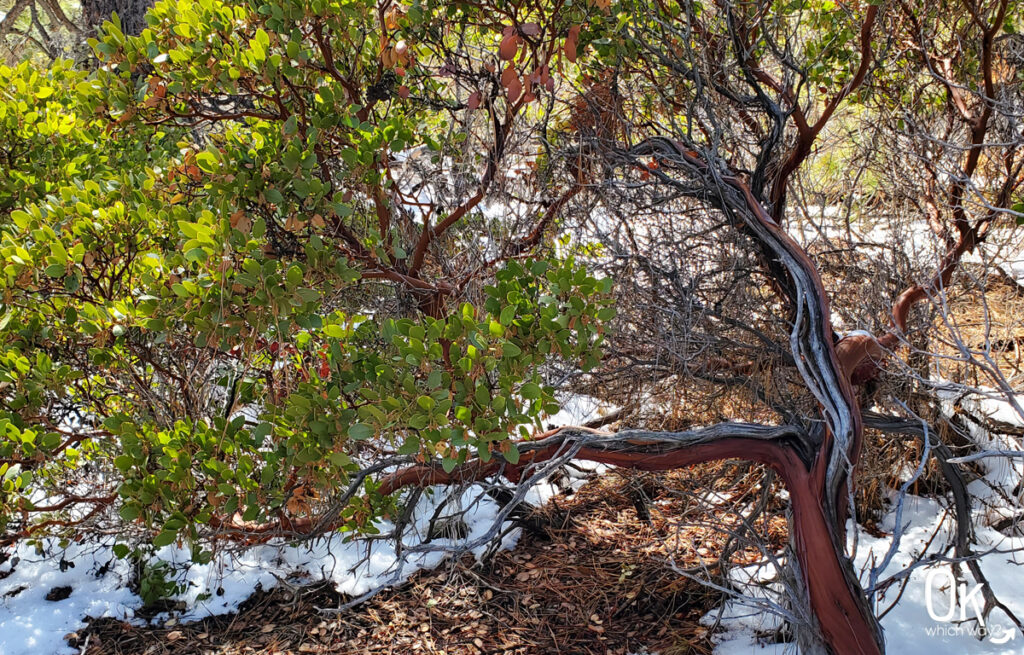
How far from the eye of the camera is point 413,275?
355 cm

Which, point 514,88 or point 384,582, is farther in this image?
point 384,582

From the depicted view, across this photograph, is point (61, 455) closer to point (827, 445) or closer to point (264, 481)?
point (264, 481)

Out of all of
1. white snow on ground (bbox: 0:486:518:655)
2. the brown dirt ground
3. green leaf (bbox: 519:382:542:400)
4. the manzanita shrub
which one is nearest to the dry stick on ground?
the manzanita shrub

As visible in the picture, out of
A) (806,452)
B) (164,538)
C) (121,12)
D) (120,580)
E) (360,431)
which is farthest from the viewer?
(121,12)

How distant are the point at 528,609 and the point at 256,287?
3.18 m

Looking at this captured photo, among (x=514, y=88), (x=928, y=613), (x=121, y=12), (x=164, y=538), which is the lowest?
(x=164, y=538)

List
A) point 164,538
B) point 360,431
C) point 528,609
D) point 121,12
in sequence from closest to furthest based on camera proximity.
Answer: point 360,431
point 164,538
point 528,609
point 121,12

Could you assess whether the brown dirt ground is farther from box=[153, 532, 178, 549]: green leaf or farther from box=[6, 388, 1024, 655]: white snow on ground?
box=[153, 532, 178, 549]: green leaf

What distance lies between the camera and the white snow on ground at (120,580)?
438cm

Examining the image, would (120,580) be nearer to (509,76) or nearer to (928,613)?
(509,76)

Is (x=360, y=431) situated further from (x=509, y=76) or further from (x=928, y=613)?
(x=928, y=613)

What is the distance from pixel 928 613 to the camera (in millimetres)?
4020

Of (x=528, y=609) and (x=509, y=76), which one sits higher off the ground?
(x=509, y=76)

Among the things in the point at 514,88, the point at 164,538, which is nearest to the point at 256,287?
the point at 164,538
